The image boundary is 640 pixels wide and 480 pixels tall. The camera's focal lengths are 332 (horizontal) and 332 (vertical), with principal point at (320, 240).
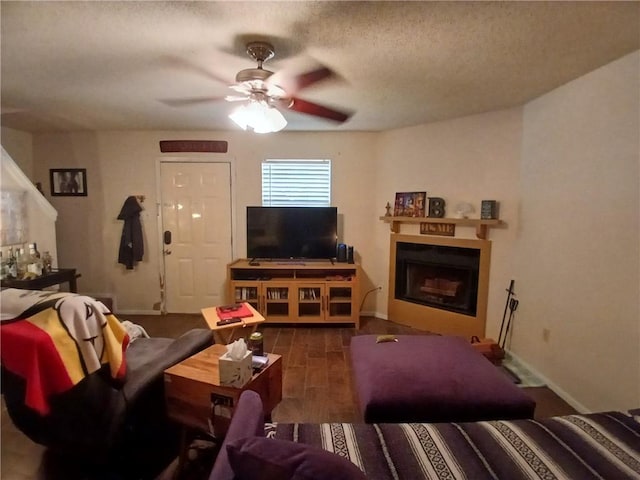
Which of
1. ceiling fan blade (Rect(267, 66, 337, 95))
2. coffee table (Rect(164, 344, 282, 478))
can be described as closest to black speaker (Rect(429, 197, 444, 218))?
ceiling fan blade (Rect(267, 66, 337, 95))

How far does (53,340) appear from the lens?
1157mm

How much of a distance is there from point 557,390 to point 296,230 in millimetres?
2864

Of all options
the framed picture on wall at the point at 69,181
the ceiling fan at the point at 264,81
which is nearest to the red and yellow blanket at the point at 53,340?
the ceiling fan at the point at 264,81

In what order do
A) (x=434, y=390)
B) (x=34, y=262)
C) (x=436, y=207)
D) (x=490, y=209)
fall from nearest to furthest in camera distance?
(x=434, y=390) < (x=34, y=262) < (x=490, y=209) < (x=436, y=207)

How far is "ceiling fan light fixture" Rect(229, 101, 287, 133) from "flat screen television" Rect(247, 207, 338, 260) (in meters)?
1.91

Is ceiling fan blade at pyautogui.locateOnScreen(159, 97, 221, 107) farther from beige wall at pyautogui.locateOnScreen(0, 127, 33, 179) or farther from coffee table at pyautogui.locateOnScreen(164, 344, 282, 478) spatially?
beige wall at pyautogui.locateOnScreen(0, 127, 33, 179)

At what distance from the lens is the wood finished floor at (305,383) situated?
46.1 inches

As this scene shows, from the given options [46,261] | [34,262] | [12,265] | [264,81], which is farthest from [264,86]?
[46,261]

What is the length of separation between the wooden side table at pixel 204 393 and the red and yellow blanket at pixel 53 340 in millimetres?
300

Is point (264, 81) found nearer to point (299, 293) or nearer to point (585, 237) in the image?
point (585, 237)

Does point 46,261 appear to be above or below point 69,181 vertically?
→ below

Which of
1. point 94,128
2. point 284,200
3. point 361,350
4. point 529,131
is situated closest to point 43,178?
point 94,128

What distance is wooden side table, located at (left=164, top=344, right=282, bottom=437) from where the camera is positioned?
5.26 ft

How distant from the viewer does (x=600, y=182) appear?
2195 millimetres
